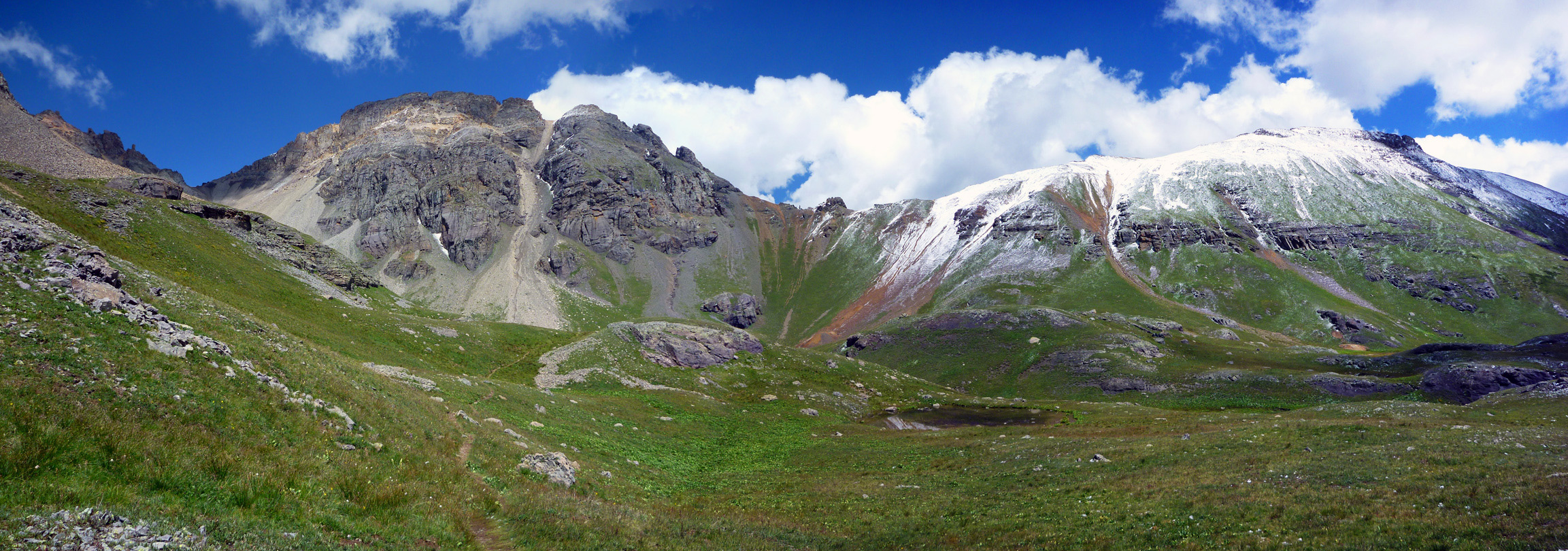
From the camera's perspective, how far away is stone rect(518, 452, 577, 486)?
2529 centimetres

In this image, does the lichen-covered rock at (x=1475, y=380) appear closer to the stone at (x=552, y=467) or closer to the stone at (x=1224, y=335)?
the stone at (x=1224, y=335)

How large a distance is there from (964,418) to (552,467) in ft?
182

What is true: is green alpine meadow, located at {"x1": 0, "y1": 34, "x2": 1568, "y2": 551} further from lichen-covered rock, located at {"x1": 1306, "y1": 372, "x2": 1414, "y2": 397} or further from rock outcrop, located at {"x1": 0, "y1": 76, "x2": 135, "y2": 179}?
rock outcrop, located at {"x1": 0, "y1": 76, "x2": 135, "y2": 179}

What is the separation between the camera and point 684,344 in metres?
84.3

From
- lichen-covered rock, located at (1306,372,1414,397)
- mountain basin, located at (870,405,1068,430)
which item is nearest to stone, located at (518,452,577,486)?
mountain basin, located at (870,405,1068,430)

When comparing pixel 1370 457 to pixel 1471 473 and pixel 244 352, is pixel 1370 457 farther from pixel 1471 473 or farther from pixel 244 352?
pixel 244 352

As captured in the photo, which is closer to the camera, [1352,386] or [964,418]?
[964,418]

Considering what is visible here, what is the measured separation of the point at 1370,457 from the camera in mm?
27453

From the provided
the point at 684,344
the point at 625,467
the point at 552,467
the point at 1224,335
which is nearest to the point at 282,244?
the point at 684,344

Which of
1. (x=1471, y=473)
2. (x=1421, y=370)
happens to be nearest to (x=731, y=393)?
(x=1471, y=473)

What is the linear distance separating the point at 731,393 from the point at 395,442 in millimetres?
55054

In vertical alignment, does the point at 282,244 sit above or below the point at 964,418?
above

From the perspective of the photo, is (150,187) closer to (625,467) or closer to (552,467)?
(625,467)

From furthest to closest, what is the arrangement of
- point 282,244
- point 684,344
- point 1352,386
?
point 282,244 → point 684,344 → point 1352,386
